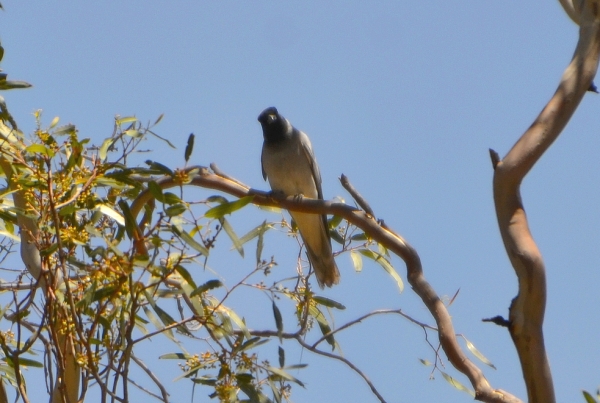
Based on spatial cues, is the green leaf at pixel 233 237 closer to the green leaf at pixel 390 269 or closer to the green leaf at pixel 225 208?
the green leaf at pixel 225 208

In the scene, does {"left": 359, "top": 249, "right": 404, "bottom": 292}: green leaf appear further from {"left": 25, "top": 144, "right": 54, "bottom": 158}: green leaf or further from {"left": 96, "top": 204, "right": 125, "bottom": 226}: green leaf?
{"left": 25, "top": 144, "right": 54, "bottom": 158}: green leaf

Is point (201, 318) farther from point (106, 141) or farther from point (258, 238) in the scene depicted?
point (258, 238)

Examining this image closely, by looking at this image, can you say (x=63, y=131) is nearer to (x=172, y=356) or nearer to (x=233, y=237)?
(x=233, y=237)

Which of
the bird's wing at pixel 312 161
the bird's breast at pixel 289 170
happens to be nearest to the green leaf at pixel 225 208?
the bird's breast at pixel 289 170

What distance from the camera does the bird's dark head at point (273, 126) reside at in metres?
5.30

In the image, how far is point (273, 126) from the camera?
5320 millimetres

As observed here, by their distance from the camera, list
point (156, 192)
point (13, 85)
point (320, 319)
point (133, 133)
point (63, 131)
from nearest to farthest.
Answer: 1. point (156, 192)
2. point (133, 133)
3. point (63, 131)
4. point (13, 85)
5. point (320, 319)

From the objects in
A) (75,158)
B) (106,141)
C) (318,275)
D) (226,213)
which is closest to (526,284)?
(226,213)

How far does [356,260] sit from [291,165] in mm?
1675

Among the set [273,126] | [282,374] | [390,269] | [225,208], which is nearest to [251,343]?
[282,374]

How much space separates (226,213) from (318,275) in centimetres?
241

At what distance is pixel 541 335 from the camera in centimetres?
201

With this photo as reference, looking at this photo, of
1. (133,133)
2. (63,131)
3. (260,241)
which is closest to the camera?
(133,133)

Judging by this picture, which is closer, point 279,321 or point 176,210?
point 176,210
